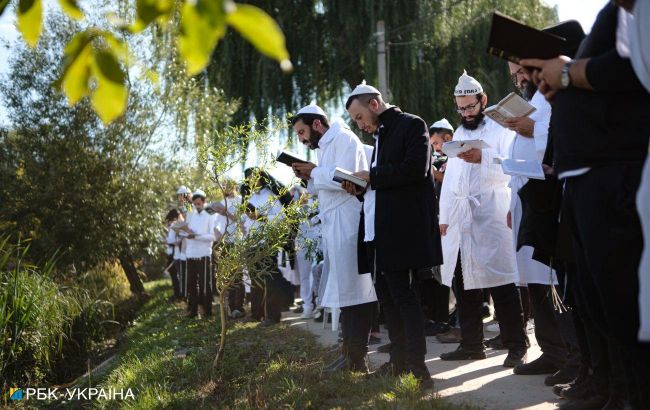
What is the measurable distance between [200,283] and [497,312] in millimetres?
6928

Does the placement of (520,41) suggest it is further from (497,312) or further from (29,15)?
(497,312)

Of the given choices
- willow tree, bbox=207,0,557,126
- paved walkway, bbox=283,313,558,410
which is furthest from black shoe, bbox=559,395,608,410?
willow tree, bbox=207,0,557,126

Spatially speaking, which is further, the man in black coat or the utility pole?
the utility pole

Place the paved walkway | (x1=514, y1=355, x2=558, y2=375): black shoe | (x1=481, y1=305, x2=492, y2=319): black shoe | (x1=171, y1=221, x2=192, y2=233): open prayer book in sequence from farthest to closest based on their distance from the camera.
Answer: (x1=171, y1=221, x2=192, y2=233): open prayer book → (x1=481, y1=305, x2=492, y2=319): black shoe → (x1=514, y1=355, x2=558, y2=375): black shoe → the paved walkway

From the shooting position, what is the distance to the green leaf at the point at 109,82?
1832 millimetres

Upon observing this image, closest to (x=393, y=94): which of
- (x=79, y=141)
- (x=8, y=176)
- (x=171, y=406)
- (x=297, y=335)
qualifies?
(x=79, y=141)

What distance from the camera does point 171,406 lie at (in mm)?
5793

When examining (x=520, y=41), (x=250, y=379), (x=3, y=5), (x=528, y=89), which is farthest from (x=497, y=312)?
(x=3, y=5)

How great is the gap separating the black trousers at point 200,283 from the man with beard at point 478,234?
6.16 m

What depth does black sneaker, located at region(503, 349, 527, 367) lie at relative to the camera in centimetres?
585

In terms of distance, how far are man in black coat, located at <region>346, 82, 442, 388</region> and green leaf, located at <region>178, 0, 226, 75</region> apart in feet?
12.0

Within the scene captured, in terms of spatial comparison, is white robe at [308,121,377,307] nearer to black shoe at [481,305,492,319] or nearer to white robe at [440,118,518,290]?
Result: white robe at [440,118,518,290]

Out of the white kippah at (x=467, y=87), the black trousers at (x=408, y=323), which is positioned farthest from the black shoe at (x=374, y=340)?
the white kippah at (x=467, y=87)

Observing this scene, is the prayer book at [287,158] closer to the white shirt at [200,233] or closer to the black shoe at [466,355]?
the black shoe at [466,355]
